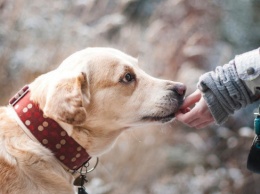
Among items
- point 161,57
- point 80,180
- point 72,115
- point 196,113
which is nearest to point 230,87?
point 196,113

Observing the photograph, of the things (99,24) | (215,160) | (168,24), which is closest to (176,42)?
(168,24)

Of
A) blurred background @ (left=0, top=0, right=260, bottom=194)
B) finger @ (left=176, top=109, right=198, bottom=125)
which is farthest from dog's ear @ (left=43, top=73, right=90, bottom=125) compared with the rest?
blurred background @ (left=0, top=0, right=260, bottom=194)

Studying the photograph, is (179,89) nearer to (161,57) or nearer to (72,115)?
(72,115)

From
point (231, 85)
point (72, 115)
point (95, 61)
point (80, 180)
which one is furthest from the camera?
point (80, 180)

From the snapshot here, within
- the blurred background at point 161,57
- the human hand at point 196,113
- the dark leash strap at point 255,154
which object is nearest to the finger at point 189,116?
the human hand at point 196,113

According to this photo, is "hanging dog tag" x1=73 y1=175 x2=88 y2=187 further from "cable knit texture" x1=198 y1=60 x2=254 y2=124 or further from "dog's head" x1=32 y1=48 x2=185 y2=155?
"cable knit texture" x1=198 y1=60 x2=254 y2=124

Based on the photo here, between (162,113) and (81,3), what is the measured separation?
54.4 inches

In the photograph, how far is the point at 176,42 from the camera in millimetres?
2633

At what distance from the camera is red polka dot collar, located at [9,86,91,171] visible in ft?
4.87

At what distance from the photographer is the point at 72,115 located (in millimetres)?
1435

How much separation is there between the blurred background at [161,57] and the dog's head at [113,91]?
95cm

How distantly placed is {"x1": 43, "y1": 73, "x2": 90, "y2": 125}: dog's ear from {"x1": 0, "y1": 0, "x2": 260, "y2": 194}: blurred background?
1198mm

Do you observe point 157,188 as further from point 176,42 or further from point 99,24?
point 99,24

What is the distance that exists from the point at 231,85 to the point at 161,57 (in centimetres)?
115
